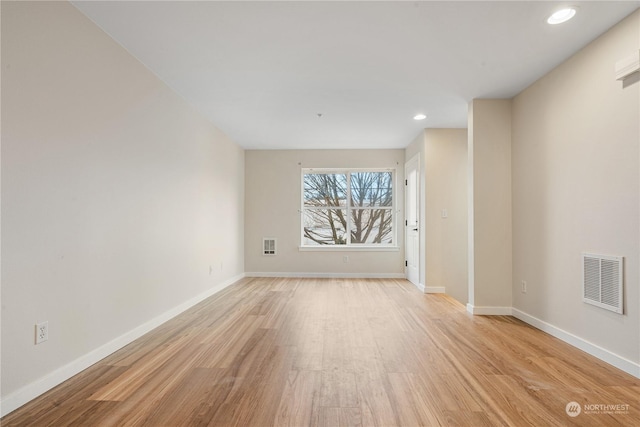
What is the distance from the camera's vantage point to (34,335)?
1827mm

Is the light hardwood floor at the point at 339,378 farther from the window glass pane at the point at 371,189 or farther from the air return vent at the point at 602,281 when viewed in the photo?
the window glass pane at the point at 371,189

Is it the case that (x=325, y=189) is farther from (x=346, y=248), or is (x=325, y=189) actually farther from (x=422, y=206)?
(x=422, y=206)

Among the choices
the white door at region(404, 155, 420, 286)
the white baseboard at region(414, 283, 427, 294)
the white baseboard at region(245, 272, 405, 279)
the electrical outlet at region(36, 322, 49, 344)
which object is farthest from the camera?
the white baseboard at region(245, 272, 405, 279)

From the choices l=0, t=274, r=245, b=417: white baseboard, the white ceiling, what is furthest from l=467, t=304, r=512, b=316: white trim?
l=0, t=274, r=245, b=417: white baseboard

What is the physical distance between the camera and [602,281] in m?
2.41

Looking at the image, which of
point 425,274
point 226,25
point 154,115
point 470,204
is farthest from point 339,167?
point 226,25

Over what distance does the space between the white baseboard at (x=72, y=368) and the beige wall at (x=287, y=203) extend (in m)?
2.93

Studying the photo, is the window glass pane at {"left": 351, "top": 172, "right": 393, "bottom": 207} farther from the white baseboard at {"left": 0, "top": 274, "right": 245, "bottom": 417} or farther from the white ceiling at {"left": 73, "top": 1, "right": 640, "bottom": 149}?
the white baseboard at {"left": 0, "top": 274, "right": 245, "bottom": 417}

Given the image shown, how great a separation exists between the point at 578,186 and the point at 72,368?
3.89 m

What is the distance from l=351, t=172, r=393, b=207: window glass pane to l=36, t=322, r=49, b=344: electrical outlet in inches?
203

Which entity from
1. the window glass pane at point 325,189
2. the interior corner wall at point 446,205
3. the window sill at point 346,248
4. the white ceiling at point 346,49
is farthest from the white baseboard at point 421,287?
the white ceiling at point 346,49

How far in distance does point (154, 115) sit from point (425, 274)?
4036 mm

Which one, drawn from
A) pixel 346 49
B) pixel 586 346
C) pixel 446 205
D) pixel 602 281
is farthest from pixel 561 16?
pixel 446 205

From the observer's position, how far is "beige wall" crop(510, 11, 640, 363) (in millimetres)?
2227
